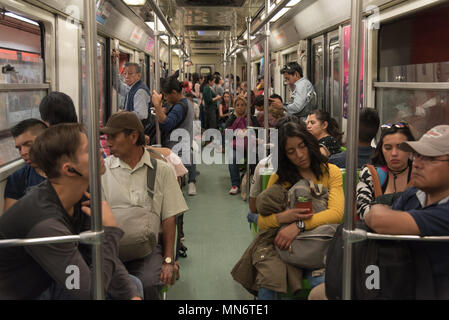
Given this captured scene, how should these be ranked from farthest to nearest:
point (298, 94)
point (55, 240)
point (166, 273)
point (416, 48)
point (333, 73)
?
point (333, 73) → point (298, 94) → point (416, 48) → point (166, 273) → point (55, 240)

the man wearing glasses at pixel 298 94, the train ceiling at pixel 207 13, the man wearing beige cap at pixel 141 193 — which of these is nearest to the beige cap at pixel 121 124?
the man wearing beige cap at pixel 141 193

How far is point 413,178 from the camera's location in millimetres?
1564

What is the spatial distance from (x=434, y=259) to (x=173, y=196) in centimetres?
139

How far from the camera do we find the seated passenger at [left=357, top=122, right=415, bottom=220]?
2.33m

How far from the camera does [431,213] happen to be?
149 centimetres

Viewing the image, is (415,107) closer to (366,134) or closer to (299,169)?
(366,134)

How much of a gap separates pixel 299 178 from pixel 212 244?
6.72ft

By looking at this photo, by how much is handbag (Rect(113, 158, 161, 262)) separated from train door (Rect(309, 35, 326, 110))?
448 cm

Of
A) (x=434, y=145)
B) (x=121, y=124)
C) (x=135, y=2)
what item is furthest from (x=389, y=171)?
(x=135, y=2)

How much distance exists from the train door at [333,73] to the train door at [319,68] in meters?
0.16

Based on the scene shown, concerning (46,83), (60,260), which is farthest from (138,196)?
(46,83)

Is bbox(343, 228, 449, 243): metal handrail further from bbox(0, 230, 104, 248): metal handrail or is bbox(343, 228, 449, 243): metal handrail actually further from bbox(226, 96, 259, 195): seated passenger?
bbox(226, 96, 259, 195): seated passenger

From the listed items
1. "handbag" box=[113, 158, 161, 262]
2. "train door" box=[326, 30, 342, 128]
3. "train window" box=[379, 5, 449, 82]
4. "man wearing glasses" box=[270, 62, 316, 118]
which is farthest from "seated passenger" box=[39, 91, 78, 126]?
"train door" box=[326, 30, 342, 128]

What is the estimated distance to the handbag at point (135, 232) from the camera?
2197 mm
